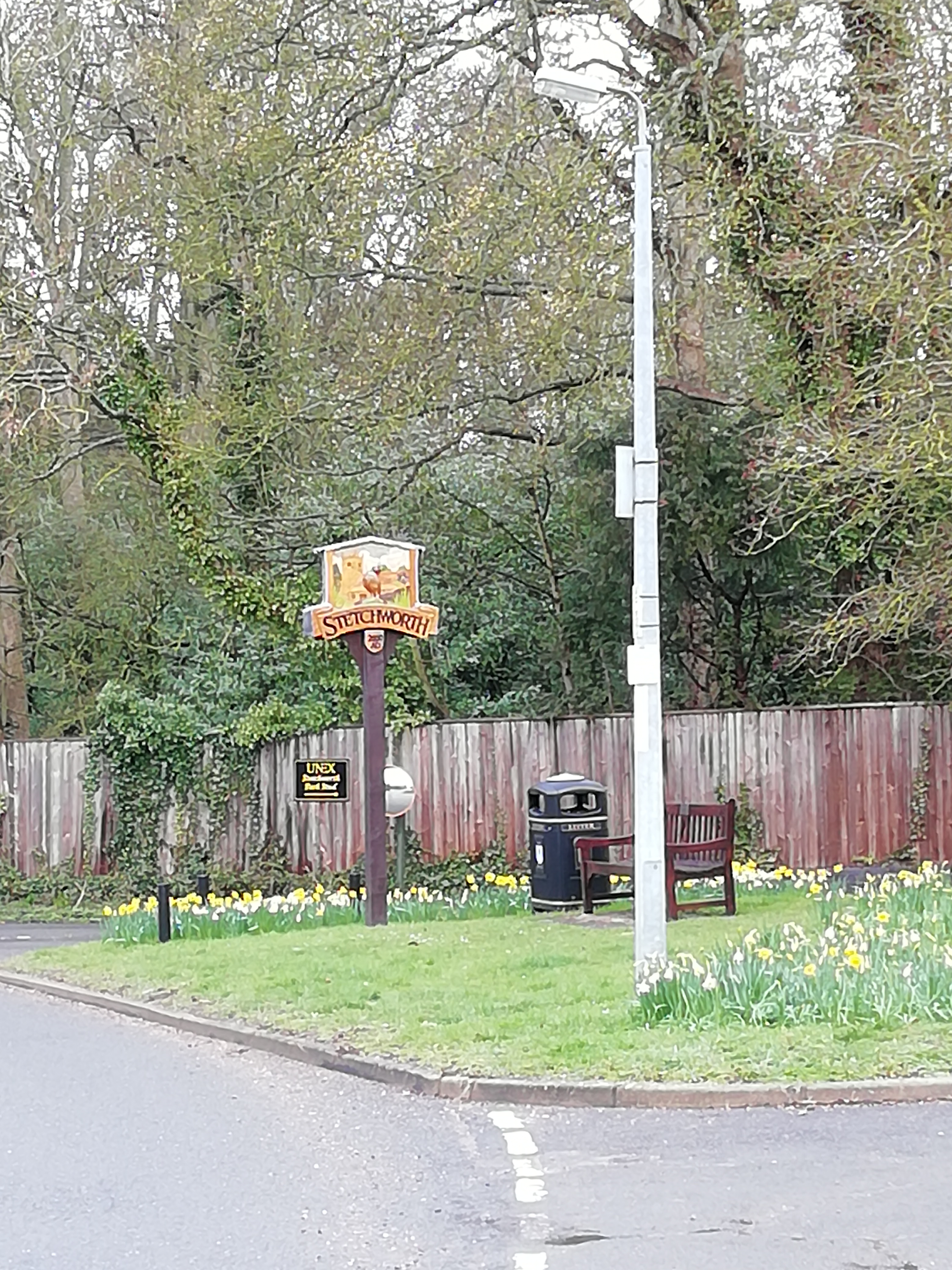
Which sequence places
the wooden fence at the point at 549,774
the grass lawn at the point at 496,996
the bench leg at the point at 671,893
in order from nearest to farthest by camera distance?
1. the grass lawn at the point at 496,996
2. the bench leg at the point at 671,893
3. the wooden fence at the point at 549,774

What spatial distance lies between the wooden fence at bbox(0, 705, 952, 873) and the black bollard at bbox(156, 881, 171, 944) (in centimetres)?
592

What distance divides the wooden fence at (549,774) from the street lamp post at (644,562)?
1007cm

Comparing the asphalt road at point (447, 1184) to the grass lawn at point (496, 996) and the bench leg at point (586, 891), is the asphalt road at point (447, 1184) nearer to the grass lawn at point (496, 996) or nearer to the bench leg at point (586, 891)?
the grass lawn at point (496, 996)

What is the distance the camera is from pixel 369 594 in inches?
679

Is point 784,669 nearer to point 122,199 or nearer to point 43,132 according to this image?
point 122,199

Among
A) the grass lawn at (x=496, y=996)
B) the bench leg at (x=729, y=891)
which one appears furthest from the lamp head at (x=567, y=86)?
the bench leg at (x=729, y=891)

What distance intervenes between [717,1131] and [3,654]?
79.8 feet

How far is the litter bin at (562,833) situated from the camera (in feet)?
56.3

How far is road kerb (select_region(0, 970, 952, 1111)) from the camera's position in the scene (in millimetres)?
8758

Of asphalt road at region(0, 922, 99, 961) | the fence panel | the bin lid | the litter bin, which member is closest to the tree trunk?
the fence panel

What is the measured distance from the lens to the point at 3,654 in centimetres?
3044

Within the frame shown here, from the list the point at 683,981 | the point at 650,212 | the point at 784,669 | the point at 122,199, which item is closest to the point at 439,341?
the point at 122,199

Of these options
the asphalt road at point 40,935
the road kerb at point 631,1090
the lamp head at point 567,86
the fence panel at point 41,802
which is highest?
the lamp head at point 567,86

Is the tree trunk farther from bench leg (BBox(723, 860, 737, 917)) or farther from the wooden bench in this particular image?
bench leg (BBox(723, 860, 737, 917))
